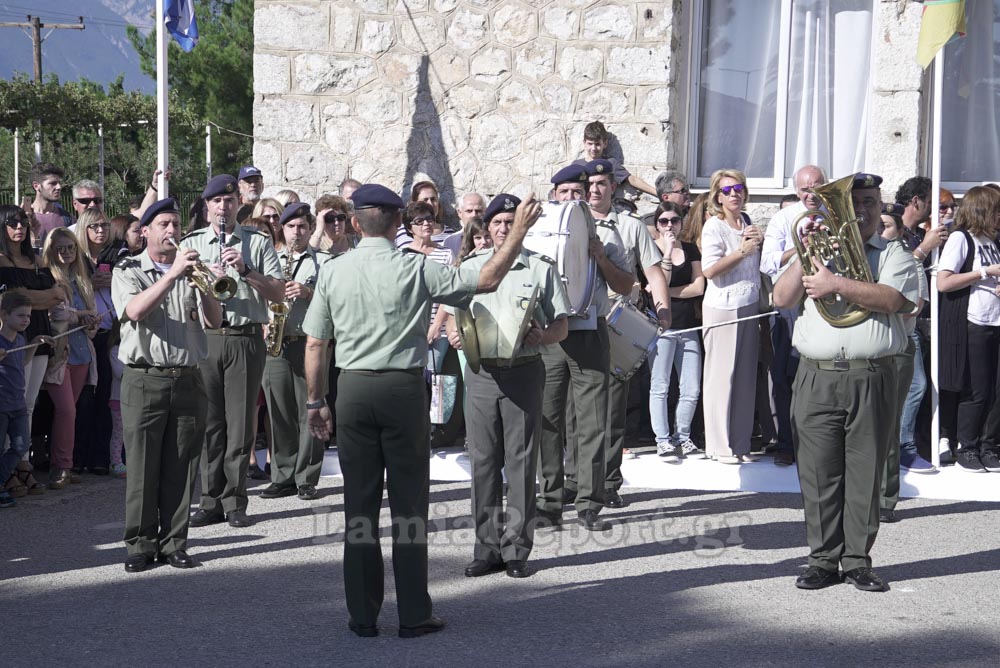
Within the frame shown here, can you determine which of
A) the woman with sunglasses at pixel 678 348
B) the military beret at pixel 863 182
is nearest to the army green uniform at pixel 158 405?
the military beret at pixel 863 182

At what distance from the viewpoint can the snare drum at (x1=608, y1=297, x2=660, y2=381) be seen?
7797mm

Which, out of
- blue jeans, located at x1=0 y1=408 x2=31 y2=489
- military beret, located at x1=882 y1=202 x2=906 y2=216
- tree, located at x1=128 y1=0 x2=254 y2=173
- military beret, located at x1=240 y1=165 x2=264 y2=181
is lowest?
blue jeans, located at x1=0 y1=408 x2=31 y2=489

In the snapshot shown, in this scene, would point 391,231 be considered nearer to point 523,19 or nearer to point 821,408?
point 821,408

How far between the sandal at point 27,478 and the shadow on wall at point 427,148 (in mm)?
4261

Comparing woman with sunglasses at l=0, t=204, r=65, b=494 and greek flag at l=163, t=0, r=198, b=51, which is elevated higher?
greek flag at l=163, t=0, r=198, b=51

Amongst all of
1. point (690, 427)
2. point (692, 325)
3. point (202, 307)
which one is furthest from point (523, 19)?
point (202, 307)

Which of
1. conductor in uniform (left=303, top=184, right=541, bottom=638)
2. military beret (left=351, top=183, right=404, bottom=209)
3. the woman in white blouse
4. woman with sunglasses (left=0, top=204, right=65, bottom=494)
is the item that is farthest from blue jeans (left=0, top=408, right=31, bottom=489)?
the woman in white blouse

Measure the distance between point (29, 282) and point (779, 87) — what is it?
21.2 ft

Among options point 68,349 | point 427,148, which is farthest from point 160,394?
point 427,148

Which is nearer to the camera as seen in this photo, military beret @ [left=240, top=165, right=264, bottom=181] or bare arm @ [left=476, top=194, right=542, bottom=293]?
bare arm @ [left=476, top=194, right=542, bottom=293]

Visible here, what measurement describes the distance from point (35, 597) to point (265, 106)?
20.5 feet

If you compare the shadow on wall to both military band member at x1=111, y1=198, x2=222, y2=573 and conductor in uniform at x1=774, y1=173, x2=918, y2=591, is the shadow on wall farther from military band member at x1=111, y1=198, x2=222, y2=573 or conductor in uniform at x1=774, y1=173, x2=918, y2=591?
conductor in uniform at x1=774, y1=173, x2=918, y2=591

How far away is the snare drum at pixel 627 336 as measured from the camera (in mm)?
7797

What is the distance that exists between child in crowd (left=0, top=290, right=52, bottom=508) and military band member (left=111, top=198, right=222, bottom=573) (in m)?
1.78
